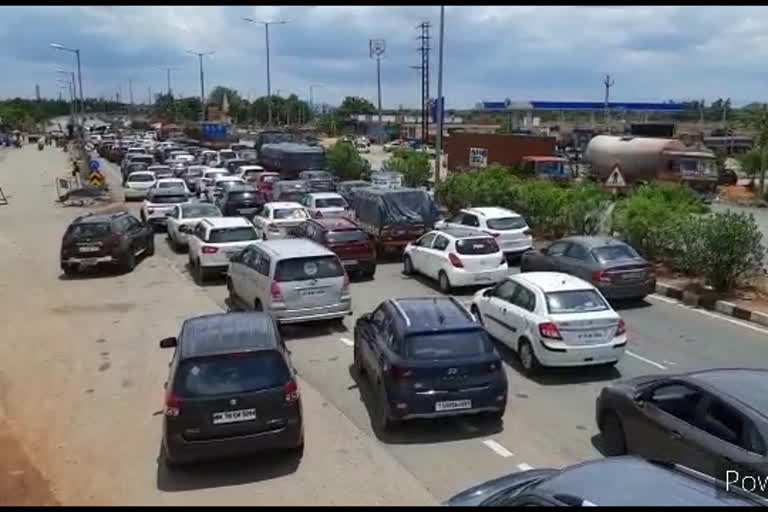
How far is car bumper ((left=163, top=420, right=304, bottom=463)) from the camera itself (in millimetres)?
7727

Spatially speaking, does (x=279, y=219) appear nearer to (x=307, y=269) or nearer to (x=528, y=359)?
(x=307, y=269)

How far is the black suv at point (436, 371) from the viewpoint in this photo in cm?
883

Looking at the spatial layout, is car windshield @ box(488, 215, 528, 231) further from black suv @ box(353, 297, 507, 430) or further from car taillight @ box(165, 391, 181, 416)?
car taillight @ box(165, 391, 181, 416)

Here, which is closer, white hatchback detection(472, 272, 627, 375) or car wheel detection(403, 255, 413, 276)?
white hatchback detection(472, 272, 627, 375)

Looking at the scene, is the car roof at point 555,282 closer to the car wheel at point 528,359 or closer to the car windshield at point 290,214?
the car wheel at point 528,359

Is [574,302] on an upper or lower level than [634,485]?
lower

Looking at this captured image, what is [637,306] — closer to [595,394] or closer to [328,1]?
[595,394]

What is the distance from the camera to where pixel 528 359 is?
1127 cm

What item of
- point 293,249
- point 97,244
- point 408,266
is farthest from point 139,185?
point 293,249

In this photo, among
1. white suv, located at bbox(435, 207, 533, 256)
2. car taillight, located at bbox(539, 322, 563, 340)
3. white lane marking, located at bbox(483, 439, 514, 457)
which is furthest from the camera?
white suv, located at bbox(435, 207, 533, 256)

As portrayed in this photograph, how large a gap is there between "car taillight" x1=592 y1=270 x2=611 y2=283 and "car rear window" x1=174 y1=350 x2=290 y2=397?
8.68m

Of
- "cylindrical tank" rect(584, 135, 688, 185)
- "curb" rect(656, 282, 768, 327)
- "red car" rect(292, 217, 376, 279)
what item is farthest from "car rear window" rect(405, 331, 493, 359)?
"cylindrical tank" rect(584, 135, 688, 185)

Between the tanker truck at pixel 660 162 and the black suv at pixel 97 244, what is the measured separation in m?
23.4

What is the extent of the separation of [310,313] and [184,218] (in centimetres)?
1159
